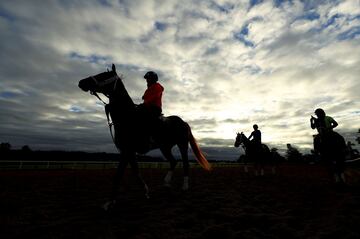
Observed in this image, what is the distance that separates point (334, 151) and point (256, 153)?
19.4ft

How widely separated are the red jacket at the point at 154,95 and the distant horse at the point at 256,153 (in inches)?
350

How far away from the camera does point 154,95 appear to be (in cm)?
675

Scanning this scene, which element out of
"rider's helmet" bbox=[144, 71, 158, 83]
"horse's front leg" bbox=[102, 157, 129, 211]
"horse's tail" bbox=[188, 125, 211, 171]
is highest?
"rider's helmet" bbox=[144, 71, 158, 83]

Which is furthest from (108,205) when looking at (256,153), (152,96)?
(256,153)

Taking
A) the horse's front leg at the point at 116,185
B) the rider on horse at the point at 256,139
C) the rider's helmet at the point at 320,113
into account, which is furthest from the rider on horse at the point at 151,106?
the rider on horse at the point at 256,139

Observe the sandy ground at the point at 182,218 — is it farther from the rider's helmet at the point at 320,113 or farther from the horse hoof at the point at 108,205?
the rider's helmet at the point at 320,113

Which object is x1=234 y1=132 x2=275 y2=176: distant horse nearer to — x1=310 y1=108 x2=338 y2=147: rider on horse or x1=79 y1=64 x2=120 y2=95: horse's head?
x1=310 y1=108 x2=338 y2=147: rider on horse

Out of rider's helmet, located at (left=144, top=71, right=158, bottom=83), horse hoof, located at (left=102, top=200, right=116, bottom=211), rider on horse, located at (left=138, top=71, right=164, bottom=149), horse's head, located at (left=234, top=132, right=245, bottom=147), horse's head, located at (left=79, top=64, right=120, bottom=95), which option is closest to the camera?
horse hoof, located at (left=102, top=200, right=116, bottom=211)

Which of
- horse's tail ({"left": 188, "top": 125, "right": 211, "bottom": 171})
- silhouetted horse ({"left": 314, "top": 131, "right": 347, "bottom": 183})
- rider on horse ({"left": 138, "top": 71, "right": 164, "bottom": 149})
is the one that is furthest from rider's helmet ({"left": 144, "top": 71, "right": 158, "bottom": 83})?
silhouetted horse ({"left": 314, "top": 131, "right": 347, "bottom": 183})

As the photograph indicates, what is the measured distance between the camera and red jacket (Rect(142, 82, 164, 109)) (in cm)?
668

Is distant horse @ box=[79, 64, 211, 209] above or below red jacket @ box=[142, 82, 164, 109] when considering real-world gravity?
below

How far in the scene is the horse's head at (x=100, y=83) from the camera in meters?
5.43

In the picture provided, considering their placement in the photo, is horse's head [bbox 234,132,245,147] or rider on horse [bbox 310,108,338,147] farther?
horse's head [bbox 234,132,245,147]

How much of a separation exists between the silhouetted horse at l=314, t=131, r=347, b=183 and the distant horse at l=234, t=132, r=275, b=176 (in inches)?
197
